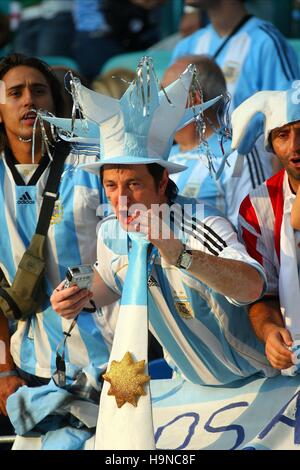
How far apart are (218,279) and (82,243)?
1029mm

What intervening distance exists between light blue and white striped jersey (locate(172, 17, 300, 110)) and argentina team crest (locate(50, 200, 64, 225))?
1.87 meters

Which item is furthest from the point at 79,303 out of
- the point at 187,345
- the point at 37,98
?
the point at 37,98

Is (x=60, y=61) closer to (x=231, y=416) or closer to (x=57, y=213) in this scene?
(x=57, y=213)

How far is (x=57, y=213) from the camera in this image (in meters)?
4.52

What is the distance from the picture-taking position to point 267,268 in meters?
4.04

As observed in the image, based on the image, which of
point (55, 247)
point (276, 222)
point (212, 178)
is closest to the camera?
point (276, 222)

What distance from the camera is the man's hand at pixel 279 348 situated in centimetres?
375

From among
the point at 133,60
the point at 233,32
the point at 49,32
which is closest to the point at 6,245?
the point at 233,32

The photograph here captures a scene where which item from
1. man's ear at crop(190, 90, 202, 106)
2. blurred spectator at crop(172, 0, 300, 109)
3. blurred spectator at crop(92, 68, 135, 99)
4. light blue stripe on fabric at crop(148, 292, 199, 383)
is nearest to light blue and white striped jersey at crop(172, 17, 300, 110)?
blurred spectator at crop(172, 0, 300, 109)

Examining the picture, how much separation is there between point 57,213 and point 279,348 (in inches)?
47.4

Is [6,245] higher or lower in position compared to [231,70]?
lower

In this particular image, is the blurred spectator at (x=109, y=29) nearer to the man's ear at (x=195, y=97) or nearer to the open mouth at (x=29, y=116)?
the open mouth at (x=29, y=116)

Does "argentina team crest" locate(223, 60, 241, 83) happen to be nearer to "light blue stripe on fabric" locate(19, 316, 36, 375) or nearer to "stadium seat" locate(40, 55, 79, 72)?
"stadium seat" locate(40, 55, 79, 72)

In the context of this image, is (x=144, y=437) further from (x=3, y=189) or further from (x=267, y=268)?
(x=3, y=189)
